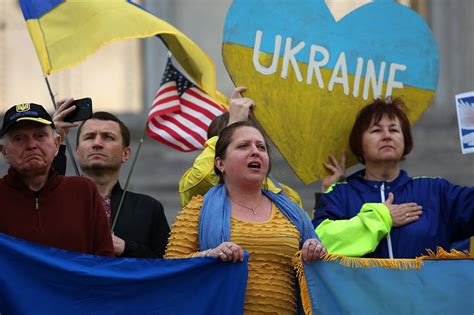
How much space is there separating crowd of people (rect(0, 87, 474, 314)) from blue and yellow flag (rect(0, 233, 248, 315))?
7 cm

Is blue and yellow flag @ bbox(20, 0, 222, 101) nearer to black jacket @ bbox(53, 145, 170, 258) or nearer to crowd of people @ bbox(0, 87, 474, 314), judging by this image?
crowd of people @ bbox(0, 87, 474, 314)

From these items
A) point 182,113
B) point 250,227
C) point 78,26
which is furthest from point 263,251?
point 182,113

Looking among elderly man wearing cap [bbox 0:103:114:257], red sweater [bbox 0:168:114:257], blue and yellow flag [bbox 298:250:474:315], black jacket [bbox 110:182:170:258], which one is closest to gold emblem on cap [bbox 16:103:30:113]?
elderly man wearing cap [bbox 0:103:114:257]

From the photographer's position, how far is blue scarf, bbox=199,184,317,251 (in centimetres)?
525

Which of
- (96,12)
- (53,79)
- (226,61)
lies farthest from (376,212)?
(53,79)

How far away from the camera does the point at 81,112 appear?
235 inches

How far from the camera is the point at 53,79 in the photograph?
11.1 metres

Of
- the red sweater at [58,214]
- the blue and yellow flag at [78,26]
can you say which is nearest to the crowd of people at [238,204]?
the red sweater at [58,214]

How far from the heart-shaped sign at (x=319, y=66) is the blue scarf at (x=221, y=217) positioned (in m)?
0.87

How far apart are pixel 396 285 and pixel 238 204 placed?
755mm

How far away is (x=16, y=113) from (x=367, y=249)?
5.32 feet

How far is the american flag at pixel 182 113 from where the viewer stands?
6.95 meters

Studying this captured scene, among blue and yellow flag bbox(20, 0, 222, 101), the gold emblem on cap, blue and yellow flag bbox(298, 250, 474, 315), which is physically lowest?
blue and yellow flag bbox(298, 250, 474, 315)

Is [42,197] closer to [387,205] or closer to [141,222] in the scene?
[141,222]
